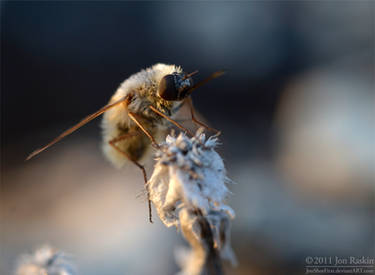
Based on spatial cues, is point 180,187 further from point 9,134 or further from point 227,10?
point 227,10

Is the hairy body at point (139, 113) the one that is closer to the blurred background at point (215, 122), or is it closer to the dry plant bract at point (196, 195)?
the dry plant bract at point (196, 195)

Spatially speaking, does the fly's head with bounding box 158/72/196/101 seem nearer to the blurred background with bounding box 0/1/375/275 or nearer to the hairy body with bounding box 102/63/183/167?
the hairy body with bounding box 102/63/183/167

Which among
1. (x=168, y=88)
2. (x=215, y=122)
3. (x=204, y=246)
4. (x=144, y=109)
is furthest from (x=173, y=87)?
(x=215, y=122)

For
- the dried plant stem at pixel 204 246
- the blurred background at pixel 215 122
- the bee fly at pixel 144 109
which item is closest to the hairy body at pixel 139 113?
the bee fly at pixel 144 109

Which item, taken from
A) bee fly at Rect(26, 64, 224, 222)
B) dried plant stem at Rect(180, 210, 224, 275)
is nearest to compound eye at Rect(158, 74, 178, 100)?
bee fly at Rect(26, 64, 224, 222)

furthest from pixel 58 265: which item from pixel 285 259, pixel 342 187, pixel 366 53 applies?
pixel 366 53

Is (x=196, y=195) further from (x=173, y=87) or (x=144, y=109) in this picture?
(x=144, y=109)
